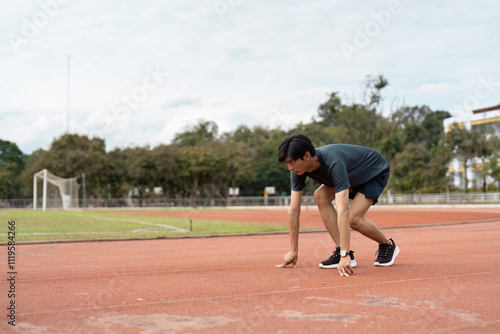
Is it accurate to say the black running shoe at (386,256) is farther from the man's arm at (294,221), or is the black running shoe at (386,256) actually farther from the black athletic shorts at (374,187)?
the man's arm at (294,221)

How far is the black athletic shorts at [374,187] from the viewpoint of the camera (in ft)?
20.8

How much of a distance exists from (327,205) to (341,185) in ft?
2.49

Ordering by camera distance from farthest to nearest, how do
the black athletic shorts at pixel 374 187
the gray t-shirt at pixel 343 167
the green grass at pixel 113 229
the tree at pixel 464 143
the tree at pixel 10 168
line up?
the tree at pixel 10 168 < the tree at pixel 464 143 < the green grass at pixel 113 229 < the black athletic shorts at pixel 374 187 < the gray t-shirt at pixel 343 167

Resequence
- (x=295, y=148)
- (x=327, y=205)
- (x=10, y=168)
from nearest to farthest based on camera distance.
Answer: (x=295, y=148) < (x=327, y=205) < (x=10, y=168)

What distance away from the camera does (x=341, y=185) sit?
5781 millimetres

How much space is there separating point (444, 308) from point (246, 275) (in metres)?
2.46

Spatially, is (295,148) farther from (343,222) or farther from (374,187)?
(374,187)

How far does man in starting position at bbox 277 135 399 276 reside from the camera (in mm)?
5754

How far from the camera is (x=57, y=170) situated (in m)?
67.5

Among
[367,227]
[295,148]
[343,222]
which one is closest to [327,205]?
[367,227]

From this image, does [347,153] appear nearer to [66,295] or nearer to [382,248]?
[382,248]

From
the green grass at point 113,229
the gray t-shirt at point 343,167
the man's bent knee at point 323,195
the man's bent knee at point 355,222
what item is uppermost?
the gray t-shirt at point 343,167

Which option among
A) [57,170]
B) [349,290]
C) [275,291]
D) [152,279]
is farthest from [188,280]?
[57,170]

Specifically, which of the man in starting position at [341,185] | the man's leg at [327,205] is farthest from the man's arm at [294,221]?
the man's leg at [327,205]
